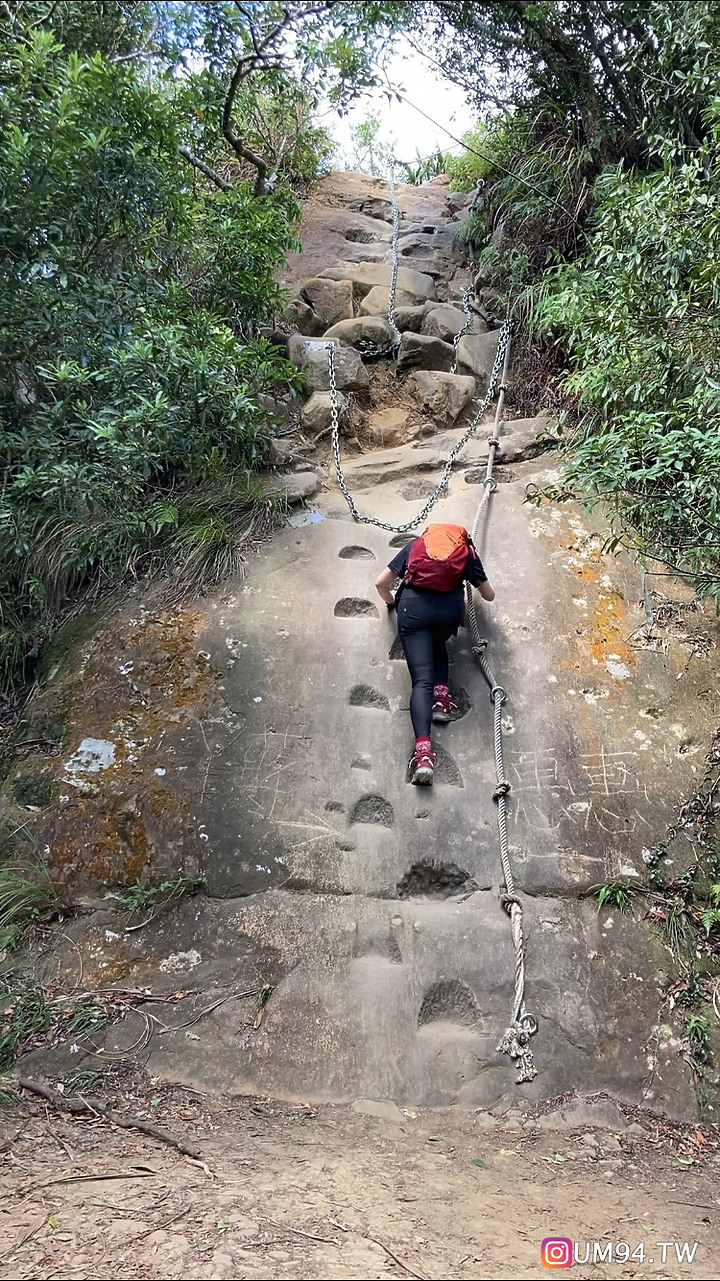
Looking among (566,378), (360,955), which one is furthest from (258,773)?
(566,378)

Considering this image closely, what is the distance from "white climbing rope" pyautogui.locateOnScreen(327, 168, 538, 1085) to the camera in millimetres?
3557

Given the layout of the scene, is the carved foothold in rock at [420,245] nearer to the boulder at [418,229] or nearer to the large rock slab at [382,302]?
the boulder at [418,229]

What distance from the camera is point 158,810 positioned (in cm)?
432

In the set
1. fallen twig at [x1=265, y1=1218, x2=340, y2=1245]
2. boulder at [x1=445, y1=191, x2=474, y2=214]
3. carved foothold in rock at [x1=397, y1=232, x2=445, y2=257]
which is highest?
boulder at [x1=445, y1=191, x2=474, y2=214]

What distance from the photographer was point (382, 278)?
9.54 meters

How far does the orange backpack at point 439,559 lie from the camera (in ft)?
15.0

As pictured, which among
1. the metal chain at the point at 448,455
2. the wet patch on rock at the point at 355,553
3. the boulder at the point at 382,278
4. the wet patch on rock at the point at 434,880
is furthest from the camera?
the boulder at the point at 382,278

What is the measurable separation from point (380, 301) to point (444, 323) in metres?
0.99

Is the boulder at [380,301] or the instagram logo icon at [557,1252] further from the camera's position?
the boulder at [380,301]

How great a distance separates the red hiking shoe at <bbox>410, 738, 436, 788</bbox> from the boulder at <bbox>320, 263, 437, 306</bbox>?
6.62 meters

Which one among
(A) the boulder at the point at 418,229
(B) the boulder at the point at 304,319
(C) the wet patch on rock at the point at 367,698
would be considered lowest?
(C) the wet patch on rock at the point at 367,698

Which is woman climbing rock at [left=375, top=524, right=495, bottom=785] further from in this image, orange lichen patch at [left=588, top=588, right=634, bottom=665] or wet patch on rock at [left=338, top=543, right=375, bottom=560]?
wet patch on rock at [left=338, top=543, right=375, bottom=560]

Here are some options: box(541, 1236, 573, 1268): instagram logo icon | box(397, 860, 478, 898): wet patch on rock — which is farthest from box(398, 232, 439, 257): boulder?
box(541, 1236, 573, 1268): instagram logo icon

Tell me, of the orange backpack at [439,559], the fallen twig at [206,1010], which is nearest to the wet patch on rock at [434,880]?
the fallen twig at [206,1010]
